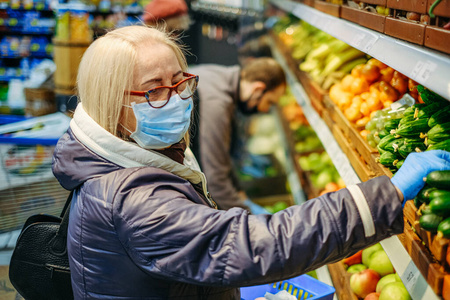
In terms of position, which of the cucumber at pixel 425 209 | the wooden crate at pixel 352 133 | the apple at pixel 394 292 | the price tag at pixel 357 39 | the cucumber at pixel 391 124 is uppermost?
the price tag at pixel 357 39

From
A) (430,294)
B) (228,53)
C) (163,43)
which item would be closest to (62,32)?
(163,43)

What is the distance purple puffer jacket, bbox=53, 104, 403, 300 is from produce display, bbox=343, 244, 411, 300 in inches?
29.0

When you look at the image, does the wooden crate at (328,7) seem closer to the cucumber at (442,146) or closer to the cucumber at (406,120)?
the cucumber at (406,120)

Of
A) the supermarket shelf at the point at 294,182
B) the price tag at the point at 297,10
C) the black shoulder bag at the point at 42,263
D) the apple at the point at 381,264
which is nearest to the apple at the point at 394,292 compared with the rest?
the apple at the point at 381,264

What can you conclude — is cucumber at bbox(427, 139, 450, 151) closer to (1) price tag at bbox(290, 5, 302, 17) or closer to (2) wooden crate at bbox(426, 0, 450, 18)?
(2) wooden crate at bbox(426, 0, 450, 18)

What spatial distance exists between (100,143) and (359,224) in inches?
29.7

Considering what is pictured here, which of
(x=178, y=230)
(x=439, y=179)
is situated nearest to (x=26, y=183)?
(x=178, y=230)

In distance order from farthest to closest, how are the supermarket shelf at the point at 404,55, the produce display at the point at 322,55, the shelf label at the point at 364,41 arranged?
the produce display at the point at 322,55
the shelf label at the point at 364,41
the supermarket shelf at the point at 404,55

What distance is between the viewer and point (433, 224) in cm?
120

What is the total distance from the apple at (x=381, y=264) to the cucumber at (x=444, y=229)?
958 millimetres

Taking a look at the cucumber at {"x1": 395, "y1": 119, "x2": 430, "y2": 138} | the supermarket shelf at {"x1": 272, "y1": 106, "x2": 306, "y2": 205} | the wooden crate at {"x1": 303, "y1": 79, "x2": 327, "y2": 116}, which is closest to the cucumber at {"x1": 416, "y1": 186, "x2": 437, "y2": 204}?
the cucumber at {"x1": 395, "y1": 119, "x2": 430, "y2": 138}

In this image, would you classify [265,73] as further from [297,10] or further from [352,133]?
[352,133]

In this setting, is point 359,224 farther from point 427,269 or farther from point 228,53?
point 228,53

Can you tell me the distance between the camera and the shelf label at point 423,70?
1159 mm
